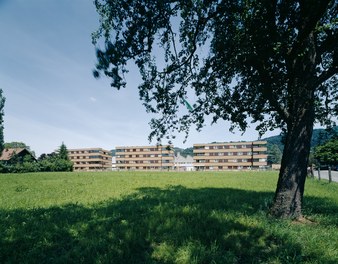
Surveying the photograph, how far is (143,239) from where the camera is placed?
18.0 feet

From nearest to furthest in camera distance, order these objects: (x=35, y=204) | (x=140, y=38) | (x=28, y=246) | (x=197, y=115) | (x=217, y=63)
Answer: (x=28, y=246) → (x=140, y=38) → (x=217, y=63) → (x=35, y=204) → (x=197, y=115)

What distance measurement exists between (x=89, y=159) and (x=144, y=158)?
38.6 metres

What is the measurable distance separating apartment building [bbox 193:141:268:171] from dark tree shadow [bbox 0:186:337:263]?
4270 inches

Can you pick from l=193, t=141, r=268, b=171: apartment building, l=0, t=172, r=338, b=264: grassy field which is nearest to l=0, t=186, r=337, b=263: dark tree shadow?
l=0, t=172, r=338, b=264: grassy field

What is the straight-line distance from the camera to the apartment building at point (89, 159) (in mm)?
143750

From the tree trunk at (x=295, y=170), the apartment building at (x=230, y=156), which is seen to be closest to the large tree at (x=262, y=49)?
the tree trunk at (x=295, y=170)

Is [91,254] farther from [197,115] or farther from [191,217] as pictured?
[197,115]

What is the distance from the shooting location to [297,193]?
7.55 metres

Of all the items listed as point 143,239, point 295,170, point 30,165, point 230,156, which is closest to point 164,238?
point 143,239

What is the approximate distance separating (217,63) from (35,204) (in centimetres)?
997

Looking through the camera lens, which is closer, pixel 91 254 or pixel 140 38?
pixel 91 254

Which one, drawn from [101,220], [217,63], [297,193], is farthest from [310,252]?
[217,63]

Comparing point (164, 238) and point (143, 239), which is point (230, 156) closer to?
point (164, 238)

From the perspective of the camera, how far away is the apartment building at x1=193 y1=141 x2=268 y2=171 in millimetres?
109312
